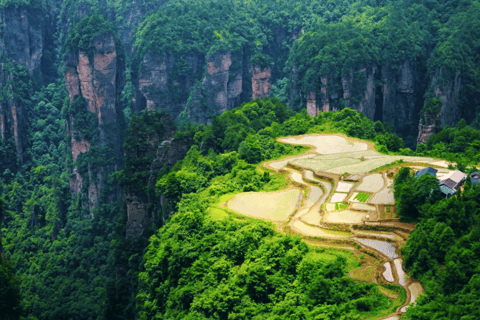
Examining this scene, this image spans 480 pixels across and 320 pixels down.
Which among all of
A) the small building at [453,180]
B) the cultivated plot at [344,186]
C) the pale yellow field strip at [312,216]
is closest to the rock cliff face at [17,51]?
the cultivated plot at [344,186]

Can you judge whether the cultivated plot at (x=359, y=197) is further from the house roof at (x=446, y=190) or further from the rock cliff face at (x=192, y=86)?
the rock cliff face at (x=192, y=86)

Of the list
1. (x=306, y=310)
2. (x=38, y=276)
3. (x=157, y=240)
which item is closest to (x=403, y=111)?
(x=38, y=276)

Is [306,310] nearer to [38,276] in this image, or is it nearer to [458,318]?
[458,318]

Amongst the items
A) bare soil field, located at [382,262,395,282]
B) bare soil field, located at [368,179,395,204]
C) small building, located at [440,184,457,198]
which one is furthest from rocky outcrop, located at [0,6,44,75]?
bare soil field, located at [382,262,395,282]

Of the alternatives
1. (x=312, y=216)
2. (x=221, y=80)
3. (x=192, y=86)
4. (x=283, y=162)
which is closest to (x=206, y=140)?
(x=283, y=162)

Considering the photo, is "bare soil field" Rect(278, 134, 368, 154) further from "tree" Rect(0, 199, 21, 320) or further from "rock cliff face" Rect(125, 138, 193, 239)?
"tree" Rect(0, 199, 21, 320)

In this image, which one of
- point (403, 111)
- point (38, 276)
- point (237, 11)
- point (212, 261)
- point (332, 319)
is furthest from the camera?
point (237, 11)

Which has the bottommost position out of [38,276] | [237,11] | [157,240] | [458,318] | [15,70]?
[38,276]
